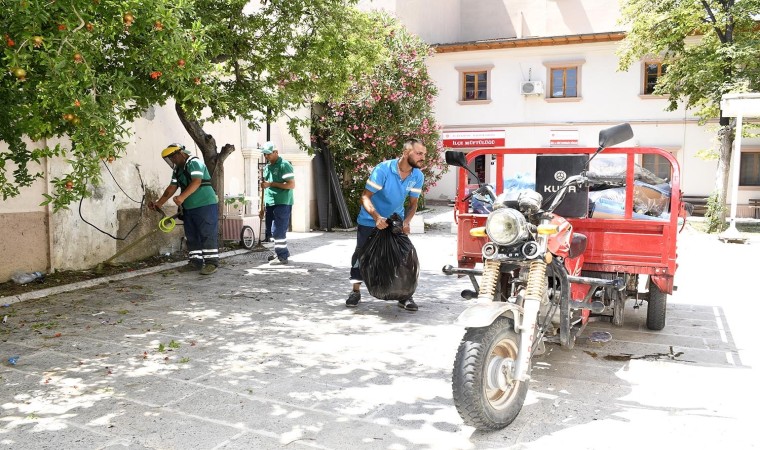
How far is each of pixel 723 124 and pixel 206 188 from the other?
15.0m

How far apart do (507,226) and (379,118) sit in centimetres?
1244

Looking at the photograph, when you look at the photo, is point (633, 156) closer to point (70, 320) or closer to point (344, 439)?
point (344, 439)

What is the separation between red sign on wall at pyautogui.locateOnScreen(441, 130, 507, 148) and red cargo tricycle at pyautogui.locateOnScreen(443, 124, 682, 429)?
2153cm

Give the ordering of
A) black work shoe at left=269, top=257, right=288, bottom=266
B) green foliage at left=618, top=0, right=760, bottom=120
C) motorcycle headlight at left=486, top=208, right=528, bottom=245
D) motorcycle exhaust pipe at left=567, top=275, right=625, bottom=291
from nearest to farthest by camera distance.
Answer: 1. motorcycle headlight at left=486, top=208, right=528, bottom=245
2. motorcycle exhaust pipe at left=567, top=275, right=625, bottom=291
3. black work shoe at left=269, top=257, right=288, bottom=266
4. green foliage at left=618, top=0, right=760, bottom=120

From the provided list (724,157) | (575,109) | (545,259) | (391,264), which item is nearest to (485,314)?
(545,259)

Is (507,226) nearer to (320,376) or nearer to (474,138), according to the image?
(320,376)

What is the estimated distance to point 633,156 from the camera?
5.23 m

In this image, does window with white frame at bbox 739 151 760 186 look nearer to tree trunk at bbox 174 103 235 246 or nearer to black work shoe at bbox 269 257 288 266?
black work shoe at bbox 269 257 288 266

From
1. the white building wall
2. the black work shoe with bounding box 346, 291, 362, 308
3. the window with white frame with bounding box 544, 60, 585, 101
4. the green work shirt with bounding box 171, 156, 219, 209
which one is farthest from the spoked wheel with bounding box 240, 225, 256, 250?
the window with white frame with bounding box 544, 60, 585, 101

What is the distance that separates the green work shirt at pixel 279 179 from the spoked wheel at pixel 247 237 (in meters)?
1.68

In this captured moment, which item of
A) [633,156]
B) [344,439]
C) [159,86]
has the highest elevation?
[159,86]

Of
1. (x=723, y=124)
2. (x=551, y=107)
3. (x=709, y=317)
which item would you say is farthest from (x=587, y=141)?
(x=709, y=317)

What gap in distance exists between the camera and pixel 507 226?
363cm

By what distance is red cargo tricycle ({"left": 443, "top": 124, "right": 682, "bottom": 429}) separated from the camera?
3.45m
